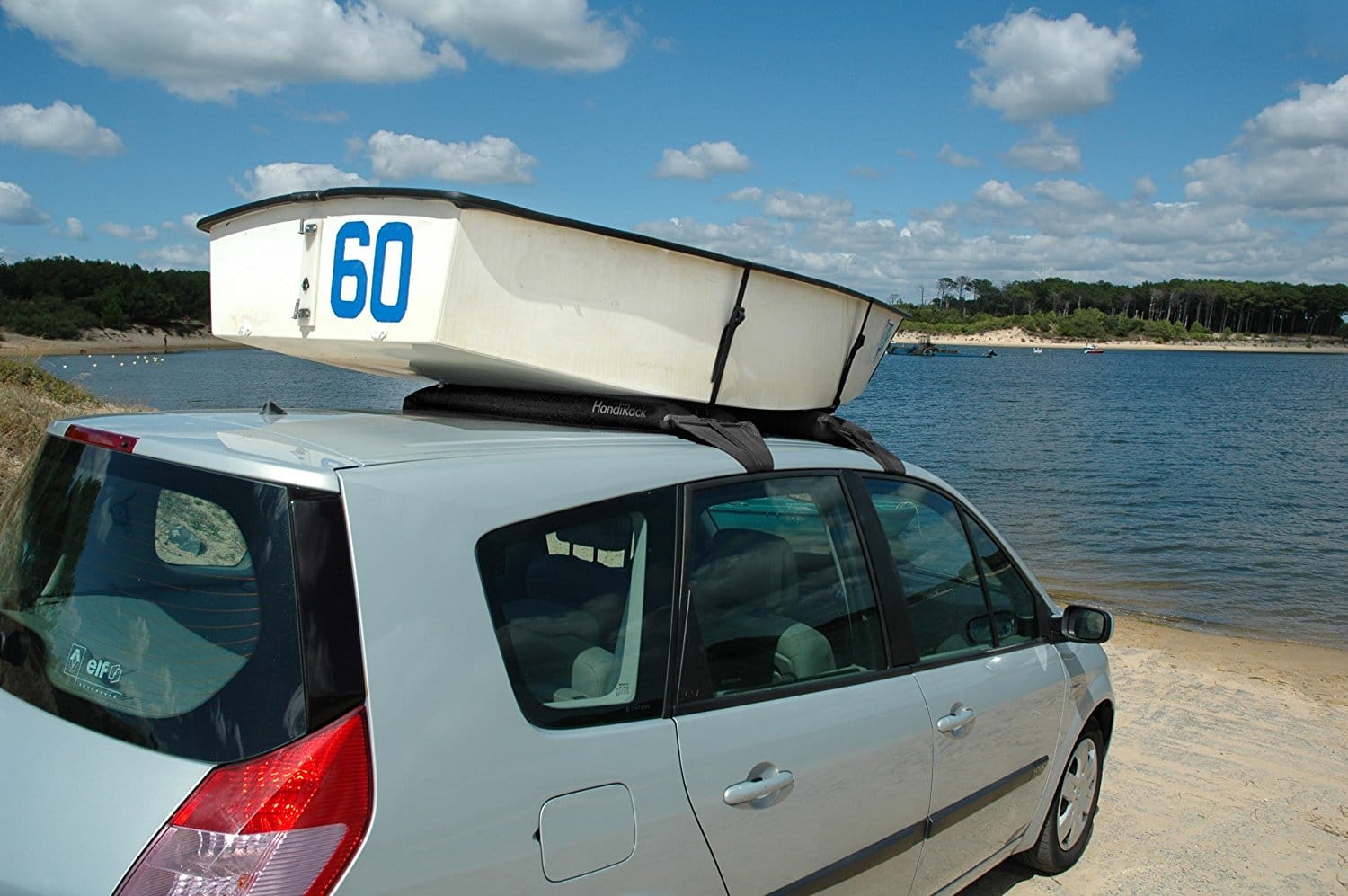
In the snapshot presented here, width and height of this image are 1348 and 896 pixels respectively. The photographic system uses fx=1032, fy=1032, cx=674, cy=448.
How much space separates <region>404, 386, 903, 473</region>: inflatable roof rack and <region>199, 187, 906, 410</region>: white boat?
0.16ft

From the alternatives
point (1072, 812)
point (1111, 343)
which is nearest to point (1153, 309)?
point (1111, 343)

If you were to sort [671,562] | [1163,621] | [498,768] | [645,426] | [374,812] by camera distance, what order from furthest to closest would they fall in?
[1163,621] < [645,426] < [671,562] < [498,768] < [374,812]

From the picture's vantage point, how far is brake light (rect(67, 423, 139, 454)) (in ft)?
7.17

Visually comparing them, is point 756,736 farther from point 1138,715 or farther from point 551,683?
point 1138,715

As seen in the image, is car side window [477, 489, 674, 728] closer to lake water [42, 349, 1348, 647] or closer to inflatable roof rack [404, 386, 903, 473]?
inflatable roof rack [404, 386, 903, 473]

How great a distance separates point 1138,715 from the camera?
6.45 metres

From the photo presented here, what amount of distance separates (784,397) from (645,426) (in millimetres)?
799

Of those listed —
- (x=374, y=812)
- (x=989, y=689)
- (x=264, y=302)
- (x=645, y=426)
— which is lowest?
(x=989, y=689)

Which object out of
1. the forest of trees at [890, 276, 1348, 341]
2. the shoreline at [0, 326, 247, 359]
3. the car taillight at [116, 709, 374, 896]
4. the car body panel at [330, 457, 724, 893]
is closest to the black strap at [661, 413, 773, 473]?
the car body panel at [330, 457, 724, 893]

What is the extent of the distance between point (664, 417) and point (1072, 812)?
2.59m

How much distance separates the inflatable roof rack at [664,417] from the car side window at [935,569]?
15 centimetres

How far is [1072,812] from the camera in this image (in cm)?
418

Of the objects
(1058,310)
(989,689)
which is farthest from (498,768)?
(1058,310)

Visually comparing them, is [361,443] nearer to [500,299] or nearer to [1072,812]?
[500,299]
